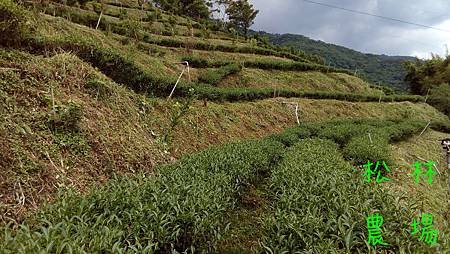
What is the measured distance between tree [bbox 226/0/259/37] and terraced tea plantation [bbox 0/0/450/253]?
27327 millimetres

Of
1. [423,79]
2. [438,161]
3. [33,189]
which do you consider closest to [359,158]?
[438,161]

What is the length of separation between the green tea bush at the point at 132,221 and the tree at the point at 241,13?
129 ft

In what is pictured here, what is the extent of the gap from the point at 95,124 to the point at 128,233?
4695mm

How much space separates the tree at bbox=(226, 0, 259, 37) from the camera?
41.3m

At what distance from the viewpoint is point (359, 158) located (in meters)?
11.4

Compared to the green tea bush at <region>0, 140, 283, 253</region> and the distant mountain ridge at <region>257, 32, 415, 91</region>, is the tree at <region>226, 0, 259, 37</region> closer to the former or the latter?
the distant mountain ridge at <region>257, 32, 415, 91</region>

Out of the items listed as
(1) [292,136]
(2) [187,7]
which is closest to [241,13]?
(2) [187,7]

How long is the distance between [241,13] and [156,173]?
38.8 metres

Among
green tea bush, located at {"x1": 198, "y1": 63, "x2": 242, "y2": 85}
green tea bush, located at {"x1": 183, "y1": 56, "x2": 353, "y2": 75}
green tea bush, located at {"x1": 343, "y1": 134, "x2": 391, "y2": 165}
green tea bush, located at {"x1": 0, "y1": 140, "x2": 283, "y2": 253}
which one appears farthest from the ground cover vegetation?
green tea bush, located at {"x1": 183, "y1": 56, "x2": 353, "y2": 75}

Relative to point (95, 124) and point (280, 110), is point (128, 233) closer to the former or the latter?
point (95, 124)

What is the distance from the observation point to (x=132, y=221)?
347cm

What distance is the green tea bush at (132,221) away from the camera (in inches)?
105

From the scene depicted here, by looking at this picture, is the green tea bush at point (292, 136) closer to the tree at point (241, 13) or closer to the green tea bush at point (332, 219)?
the green tea bush at point (332, 219)

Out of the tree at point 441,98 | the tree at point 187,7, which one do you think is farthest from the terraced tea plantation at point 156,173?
the tree at point 187,7
